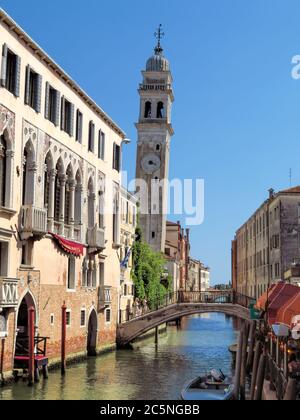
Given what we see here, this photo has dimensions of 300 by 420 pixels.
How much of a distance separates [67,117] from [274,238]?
18.0m

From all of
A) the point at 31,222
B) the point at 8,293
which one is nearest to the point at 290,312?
the point at 8,293

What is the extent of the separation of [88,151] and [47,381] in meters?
10.2

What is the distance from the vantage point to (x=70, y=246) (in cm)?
2317

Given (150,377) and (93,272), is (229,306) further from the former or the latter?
(150,377)

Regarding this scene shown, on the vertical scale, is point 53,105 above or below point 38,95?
above

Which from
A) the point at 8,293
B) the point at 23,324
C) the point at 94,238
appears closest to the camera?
the point at 8,293

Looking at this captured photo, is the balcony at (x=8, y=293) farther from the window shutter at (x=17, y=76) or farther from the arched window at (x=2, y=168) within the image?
the window shutter at (x=17, y=76)

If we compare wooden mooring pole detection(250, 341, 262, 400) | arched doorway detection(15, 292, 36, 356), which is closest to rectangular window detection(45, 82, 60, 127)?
arched doorway detection(15, 292, 36, 356)

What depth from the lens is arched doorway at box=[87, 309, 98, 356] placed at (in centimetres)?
2618

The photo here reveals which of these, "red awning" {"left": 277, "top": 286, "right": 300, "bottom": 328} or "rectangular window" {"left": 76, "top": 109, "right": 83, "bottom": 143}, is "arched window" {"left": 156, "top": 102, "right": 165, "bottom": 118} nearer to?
"rectangular window" {"left": 76, "top": 109, "right": 83, "bottom": 143}

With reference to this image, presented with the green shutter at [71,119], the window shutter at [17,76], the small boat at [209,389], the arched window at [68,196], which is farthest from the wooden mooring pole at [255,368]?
the green shutter at [71,119]

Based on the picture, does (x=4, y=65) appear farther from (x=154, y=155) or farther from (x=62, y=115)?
(x=154, y=155)

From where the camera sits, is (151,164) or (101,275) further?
(151,164)
